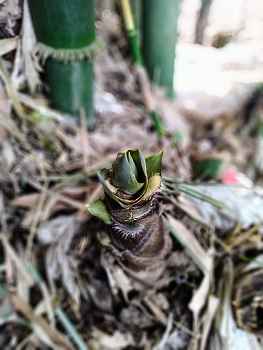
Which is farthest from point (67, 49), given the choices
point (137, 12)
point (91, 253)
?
point (137, 12)

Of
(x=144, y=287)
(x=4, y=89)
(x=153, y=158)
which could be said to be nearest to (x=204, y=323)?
(x=144, y=287)

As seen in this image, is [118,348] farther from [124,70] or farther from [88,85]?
[124,70]

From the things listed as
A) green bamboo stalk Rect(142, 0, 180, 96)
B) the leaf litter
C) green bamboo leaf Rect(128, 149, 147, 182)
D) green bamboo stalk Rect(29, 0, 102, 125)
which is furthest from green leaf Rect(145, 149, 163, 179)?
green bamboo stalk Rect(142, 0, 180, 96)

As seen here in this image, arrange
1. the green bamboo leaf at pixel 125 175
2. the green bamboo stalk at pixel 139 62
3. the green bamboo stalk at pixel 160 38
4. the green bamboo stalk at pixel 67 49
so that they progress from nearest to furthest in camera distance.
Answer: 1. the green bamboo leaf at pixel 125 175
2. the green bamboo stalk at pixel 67 49
3. the green bamboo stalk at pixel 139 62
4. the green bamboo stalk at pixel 160 38

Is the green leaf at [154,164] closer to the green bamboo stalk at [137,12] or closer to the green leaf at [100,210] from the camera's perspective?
the green leaf at [100,210]

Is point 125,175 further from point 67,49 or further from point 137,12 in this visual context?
point 137,12

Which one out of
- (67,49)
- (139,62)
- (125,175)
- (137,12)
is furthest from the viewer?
(137,12)

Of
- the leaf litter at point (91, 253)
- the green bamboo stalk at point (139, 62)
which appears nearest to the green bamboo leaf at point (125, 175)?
the leaf litter at point (91, 253)
